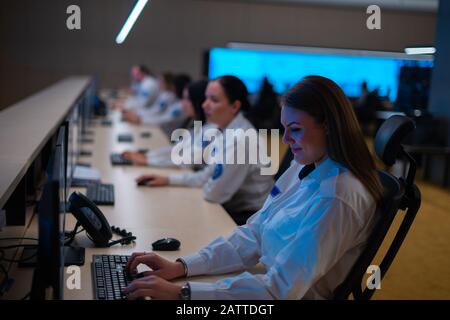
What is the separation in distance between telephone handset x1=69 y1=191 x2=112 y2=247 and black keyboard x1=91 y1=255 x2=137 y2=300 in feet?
0.52

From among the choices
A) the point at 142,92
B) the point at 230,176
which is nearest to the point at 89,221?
the point at 230,176

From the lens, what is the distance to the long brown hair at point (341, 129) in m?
1.45

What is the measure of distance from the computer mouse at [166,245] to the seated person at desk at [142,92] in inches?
234

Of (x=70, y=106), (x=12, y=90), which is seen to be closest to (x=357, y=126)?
(x=12, y=90)

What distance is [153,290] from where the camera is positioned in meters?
1.37

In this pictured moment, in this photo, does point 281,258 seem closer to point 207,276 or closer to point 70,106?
point 207,276

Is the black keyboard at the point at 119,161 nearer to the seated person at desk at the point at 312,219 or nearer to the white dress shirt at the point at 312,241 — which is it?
the seated person at desk at the point at 312,219

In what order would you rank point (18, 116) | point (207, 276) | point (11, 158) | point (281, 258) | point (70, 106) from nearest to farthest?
point (281, 258), point (207, 276), point (11, 158), point (18, 116), point (70, 106)

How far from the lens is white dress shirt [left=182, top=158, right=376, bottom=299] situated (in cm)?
137

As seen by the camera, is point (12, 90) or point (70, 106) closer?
point (12, 90)

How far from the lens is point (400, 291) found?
3121mm

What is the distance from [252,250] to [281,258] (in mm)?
347

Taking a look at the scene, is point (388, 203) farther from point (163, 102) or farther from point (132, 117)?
point (163, 102)

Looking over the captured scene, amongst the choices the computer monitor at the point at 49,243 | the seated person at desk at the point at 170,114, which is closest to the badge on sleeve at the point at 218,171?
the computer monitor at the point at 49,243
